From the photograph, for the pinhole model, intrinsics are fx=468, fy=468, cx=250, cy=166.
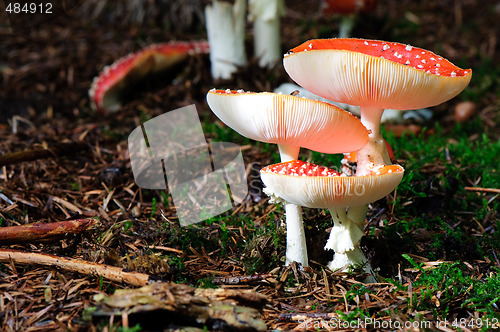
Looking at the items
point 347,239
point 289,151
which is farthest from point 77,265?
point 347,239

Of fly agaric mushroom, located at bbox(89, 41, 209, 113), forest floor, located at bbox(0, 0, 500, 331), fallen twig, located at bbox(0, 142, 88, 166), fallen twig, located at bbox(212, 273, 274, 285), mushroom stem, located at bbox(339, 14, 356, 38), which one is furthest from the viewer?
mushroom stem, located at bbox(339, 14, 356, 38)

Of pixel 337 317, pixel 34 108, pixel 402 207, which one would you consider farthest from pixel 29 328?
pixel 34 108

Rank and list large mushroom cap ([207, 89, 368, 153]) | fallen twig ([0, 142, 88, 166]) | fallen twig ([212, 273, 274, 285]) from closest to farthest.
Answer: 1. large mushroom cap ([207, 89, 368, 153])
2. fallen twig ([212, 273, 274, 285])
3. fallen twig ([0, 142, 88, 166])

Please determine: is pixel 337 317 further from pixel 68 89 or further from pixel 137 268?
pixel 68 89

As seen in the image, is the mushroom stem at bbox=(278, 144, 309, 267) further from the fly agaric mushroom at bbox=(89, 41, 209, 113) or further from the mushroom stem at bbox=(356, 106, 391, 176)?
the fly agaric mushroom at bbox=(89, 41, 209, 113)

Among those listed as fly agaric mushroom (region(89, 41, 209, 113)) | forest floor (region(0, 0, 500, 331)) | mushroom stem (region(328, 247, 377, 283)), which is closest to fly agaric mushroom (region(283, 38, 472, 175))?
mushroom stem (region(328, 247, 377, 283))

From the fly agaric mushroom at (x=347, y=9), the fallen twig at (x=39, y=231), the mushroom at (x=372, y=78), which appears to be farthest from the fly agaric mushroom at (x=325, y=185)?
the fly agaric mushroom at (x=347, y=9)

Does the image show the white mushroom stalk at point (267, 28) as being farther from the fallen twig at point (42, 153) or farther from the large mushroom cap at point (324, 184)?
the large mushroom cap at point (324, 184)
